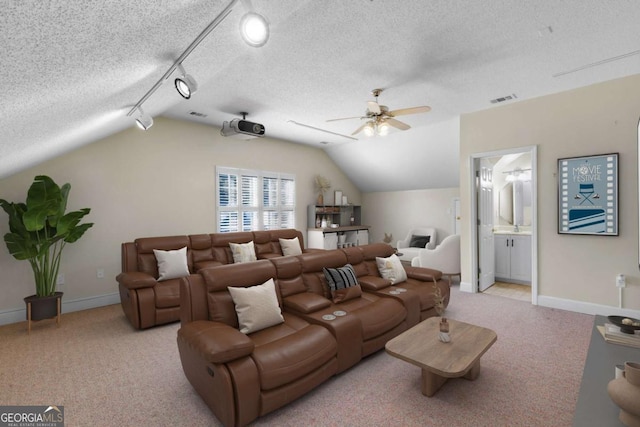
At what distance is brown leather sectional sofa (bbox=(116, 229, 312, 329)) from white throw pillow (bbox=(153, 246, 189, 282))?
83 mm

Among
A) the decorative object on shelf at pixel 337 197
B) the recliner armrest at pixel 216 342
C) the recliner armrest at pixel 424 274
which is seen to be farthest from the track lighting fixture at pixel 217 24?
the decorative object on shelf at pixel 337 197

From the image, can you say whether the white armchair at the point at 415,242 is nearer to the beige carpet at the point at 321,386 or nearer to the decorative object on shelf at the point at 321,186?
the decorative object on shelf at the point at 321,186

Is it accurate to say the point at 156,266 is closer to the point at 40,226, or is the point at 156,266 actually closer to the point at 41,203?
the point at 40,226

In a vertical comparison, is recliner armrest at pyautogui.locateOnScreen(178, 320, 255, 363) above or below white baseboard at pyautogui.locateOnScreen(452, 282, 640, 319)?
above

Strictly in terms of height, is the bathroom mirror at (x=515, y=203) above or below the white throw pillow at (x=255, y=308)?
above

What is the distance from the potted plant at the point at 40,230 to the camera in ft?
11.1

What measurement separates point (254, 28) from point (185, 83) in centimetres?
102

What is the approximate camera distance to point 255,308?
241 cm

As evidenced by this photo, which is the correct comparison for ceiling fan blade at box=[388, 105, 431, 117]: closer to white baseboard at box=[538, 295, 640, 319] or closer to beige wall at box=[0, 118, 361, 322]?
white baseboard at box=[538, 295, 640, 319]

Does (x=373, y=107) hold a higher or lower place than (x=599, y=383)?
higher

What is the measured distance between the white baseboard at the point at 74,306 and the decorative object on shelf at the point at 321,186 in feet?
15.0

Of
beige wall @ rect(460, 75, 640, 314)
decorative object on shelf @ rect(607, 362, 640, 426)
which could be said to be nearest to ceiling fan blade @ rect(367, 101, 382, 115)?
beige wall @ rect(460, 75, 640, 314)

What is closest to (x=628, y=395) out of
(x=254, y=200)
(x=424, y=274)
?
(x=424, y=274)

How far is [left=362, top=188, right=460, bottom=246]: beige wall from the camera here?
23.1 ft
